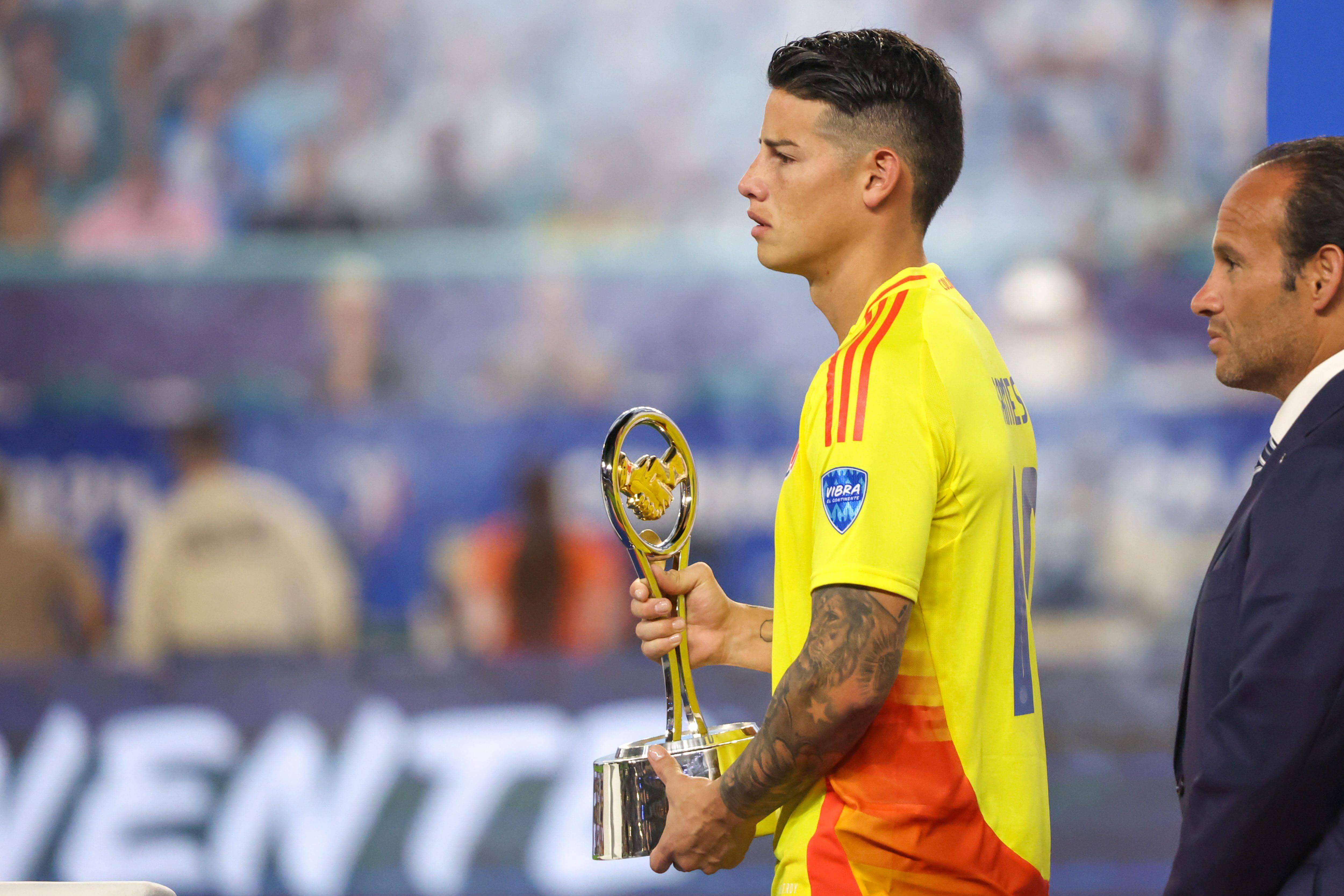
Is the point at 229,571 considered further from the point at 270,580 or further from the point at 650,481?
the point at 650,481

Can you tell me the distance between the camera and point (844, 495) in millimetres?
1262

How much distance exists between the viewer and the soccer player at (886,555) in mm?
1253

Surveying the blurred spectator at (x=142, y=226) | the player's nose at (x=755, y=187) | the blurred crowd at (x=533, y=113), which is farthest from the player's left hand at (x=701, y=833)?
the blurred spectator at (x=142, y=226)

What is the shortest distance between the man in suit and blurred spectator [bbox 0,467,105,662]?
15.4 ft

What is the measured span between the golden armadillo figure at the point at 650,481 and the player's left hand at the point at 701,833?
36 centimetres

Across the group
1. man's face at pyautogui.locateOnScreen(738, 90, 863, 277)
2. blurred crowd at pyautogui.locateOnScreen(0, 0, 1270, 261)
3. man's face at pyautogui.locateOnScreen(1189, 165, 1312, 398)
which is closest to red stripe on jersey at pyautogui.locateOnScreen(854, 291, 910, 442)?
man's face at pyautogui.locateOnScreen(738, 90, 863, 277)

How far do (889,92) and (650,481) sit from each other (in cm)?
57

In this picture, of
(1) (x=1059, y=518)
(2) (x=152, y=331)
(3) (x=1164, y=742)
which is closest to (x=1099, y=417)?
(1) (x=1059, y=518)

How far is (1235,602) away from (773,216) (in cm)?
67

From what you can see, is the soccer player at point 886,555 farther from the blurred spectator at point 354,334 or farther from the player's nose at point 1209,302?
the blurred spectator at point 354,334

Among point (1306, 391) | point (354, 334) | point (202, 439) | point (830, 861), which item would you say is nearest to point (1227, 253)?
point (1306, 391)

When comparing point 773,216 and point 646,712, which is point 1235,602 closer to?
point 773,216

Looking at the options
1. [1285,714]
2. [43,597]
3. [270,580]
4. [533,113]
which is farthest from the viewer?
[533,113]

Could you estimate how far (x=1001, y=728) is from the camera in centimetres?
135
